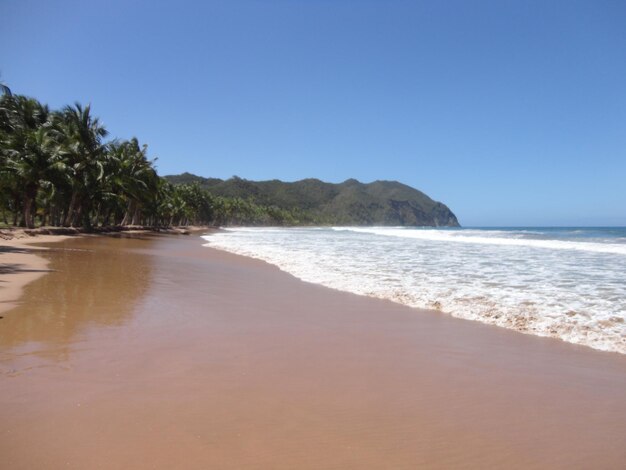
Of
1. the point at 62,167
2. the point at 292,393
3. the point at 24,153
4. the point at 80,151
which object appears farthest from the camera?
the point at 80,151

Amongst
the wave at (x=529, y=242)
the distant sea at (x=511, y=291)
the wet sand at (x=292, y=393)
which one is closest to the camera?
the wet sand at (x=292, y=393)

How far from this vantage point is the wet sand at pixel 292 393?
2.81 m

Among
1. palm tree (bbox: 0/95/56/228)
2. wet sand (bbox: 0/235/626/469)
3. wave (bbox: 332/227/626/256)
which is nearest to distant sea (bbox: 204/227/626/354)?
wet sand (bbox: 0/235/626/469)

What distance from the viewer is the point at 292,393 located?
3.79m

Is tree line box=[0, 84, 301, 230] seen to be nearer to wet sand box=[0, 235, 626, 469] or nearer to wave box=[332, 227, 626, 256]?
wet sand box=[0, 235, 626, 469]

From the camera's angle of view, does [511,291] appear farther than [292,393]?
Yes

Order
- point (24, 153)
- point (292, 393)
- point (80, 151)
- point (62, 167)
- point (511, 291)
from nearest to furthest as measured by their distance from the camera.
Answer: point (292, 393)
point (511, 291)
point (24, 153)
point (62, 167)
point (80, 151)

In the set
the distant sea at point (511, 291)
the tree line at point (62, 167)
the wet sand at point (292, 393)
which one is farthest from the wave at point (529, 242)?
the tree line at point (62, 167)

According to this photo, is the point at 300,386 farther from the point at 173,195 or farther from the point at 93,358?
the point at 173,195

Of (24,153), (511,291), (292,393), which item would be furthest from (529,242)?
(24,153)

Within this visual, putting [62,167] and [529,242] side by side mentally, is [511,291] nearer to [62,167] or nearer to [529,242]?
[529,242]

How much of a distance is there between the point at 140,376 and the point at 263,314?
3247 millimetres

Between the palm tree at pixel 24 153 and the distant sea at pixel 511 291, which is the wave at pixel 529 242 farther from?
the palm tree at pixel 24 153

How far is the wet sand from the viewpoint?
9.21 ft
